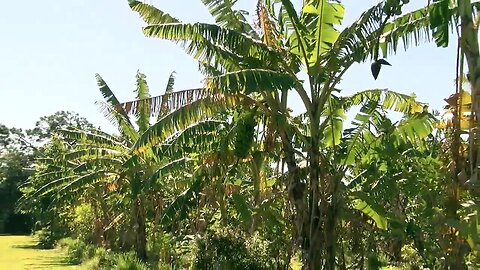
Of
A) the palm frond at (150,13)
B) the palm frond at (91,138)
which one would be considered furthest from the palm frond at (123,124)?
the palm frond at (150,13)

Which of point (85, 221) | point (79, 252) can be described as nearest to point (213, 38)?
point (79, 252)

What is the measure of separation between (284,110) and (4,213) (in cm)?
4864

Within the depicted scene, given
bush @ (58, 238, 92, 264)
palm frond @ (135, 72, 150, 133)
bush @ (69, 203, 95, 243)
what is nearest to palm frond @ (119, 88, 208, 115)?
palm frond @ (135, 72, 150, 133)

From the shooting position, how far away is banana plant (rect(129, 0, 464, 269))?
8.02m

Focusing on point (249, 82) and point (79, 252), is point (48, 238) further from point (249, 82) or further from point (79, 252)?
point (249, 82)

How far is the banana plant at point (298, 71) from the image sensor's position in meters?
8.02

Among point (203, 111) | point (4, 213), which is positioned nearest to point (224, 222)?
point (203, 111)

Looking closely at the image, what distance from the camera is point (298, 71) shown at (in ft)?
30.5

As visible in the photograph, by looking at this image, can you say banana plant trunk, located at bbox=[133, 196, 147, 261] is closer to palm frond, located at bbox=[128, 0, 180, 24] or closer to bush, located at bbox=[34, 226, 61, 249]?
palm frond, located at bbox=[128, 0, 180, 24]

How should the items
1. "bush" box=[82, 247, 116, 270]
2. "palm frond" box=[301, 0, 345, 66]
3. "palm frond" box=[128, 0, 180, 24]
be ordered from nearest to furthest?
"palm frond" box=[301, 0, 345, 66], "palm frond" box=[128, 0, 180, 24], "bush" box=[82, 247, 116, 270]

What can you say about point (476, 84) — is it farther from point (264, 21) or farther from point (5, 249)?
point (5, 249)

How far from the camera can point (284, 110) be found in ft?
31.5

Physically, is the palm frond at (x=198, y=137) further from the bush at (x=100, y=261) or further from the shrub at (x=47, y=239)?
the shrub at (x=47, y=239)

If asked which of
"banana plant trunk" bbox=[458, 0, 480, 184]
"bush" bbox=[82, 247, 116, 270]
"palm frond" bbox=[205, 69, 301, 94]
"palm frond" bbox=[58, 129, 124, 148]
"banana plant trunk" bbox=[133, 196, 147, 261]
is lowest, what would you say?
"bush" bbox=[82, 247, 116, 270]
